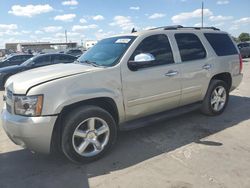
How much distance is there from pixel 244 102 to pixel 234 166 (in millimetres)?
3992

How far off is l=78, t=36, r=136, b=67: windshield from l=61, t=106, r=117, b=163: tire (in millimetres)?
858

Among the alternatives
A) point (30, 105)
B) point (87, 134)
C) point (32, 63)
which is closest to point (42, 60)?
point (32, 63)

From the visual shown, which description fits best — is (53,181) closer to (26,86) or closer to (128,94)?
(26,86)

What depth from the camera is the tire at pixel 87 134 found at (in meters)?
3.91

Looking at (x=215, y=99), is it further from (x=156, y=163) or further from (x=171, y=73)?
(x=156, y=163)

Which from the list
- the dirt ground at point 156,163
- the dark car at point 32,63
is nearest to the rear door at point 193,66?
the dirt ground at point 156,163

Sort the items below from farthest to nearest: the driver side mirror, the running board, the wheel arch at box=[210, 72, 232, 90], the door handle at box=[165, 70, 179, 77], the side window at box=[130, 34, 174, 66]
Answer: the wheel arch at box=[210, 72, 232, 90] < the door handle at box=[165, 70, 179, 77] < the side window at box=[130, 34, 174, 66] < the running board < the driver side mirror

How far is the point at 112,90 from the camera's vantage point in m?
4.29

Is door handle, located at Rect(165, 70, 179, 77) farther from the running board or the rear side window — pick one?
the rear side window

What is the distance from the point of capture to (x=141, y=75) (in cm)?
458

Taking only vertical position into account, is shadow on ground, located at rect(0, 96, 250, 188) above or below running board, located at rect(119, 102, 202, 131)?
below

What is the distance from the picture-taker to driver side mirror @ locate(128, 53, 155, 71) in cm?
441

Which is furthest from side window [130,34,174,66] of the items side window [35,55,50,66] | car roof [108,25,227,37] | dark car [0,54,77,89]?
side window [35,55,50,66]

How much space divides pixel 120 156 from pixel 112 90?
3.28 ft
